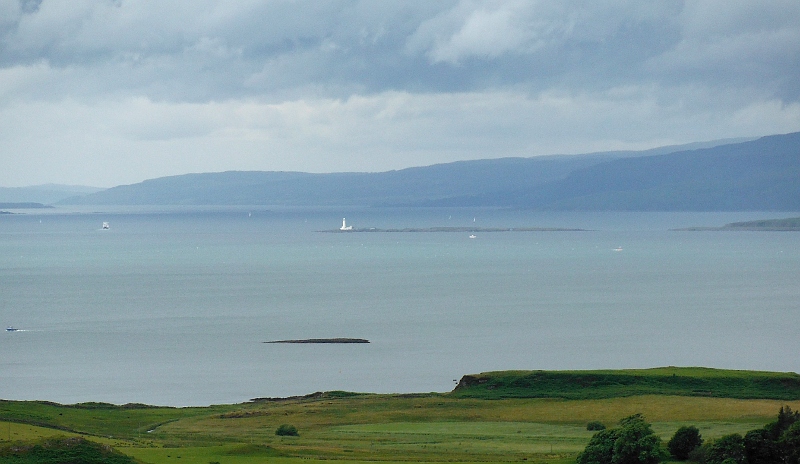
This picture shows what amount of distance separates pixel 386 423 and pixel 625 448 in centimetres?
1685

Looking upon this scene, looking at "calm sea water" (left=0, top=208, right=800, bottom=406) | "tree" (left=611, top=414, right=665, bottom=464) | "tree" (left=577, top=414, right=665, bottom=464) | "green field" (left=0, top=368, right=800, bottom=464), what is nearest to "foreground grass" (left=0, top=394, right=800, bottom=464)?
"green field" (left=0, top=368, right=800, bottom=464)

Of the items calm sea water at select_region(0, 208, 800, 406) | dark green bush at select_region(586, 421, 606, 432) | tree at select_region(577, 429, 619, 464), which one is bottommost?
dark green bush at select_region(586, 421, 606, 432)

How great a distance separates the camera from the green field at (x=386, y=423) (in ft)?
128

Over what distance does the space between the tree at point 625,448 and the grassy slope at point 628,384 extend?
67.4ft

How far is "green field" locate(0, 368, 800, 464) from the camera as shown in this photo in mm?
39062

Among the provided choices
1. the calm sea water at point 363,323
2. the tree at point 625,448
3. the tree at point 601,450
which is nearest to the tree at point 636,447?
the tree at point 625,448

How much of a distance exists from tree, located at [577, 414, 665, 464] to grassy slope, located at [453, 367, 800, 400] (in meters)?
20.5

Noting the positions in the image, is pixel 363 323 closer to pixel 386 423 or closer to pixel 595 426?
pixel 386 423

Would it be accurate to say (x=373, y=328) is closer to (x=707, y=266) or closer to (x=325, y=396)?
(x=325, y=396)

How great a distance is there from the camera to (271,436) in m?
45.4

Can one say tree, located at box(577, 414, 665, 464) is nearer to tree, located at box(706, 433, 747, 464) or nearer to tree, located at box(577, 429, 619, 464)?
tree, located at box(577, 429, 619, 464)

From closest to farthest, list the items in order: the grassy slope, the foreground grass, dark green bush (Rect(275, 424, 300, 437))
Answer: the foreground grass → dark green bush (Rect(275, 424, 300, 437)) → the grassy slope

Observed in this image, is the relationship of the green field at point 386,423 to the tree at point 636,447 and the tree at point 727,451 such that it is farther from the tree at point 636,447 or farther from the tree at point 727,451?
the tree at point 727,451

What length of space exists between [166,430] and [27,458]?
14526 mm
